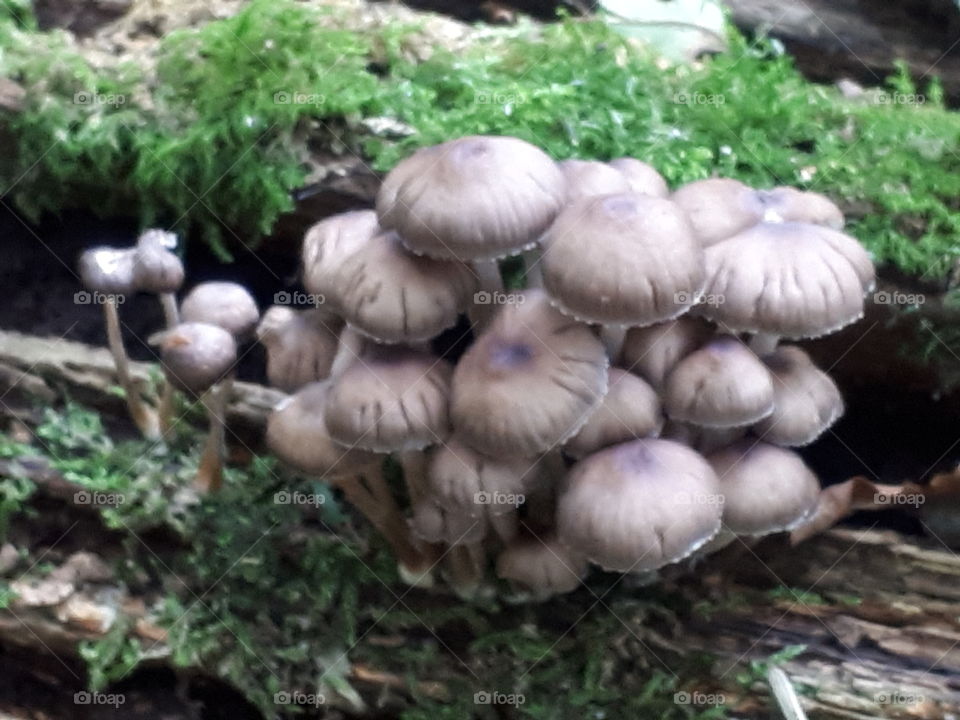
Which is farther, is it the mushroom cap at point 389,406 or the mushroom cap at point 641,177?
the mushroom cap at point 641,177

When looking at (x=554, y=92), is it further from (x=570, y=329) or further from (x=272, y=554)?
(x=272, y=554)

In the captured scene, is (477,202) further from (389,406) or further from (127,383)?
(127,383)

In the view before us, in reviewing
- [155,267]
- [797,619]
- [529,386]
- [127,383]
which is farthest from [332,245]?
[797,619]

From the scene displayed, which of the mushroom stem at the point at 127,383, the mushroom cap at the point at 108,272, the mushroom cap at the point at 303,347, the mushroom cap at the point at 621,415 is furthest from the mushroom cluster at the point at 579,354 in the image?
the mushroom stem at the point at 127,383

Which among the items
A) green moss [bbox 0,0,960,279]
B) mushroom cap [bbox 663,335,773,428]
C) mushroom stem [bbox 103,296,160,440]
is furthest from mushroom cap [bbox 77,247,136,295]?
mushroom cap [bbox 663,335,773,428]

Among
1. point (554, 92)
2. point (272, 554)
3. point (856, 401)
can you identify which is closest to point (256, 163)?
point (554, 92)

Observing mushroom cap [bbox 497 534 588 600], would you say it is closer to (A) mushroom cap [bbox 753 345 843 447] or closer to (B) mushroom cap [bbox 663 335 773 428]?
(B) mushroom cap [bbox 663 335 773 428]

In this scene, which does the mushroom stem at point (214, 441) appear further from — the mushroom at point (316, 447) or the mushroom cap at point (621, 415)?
the mushroom cap at point (621, 415)
